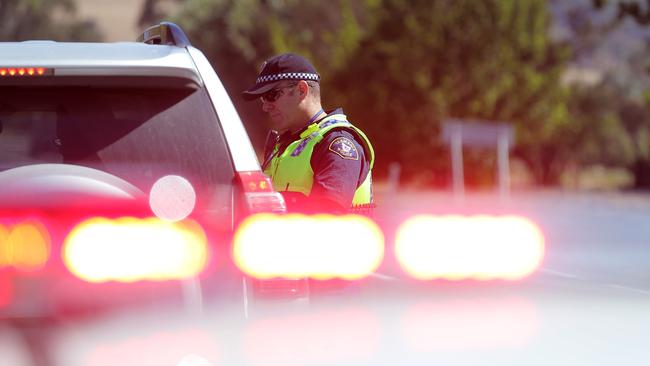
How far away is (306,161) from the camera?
211 inches

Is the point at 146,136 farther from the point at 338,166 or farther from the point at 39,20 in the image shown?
the point at 39,20

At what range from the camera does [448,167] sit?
57.1 metres

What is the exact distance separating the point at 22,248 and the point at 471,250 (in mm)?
1013

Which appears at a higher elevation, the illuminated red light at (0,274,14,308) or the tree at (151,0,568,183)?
the tree at (151,0,568,183)

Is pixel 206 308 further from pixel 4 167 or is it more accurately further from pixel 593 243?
pixel 593 243

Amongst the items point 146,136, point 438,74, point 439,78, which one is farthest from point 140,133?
point 438,74

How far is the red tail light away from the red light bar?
0.67 meters

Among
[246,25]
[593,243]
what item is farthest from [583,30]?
[593,243]

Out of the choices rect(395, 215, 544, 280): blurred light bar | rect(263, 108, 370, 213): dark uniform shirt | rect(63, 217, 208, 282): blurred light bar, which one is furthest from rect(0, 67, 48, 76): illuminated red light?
rect(395, 215, 544, 280): blurred light bar

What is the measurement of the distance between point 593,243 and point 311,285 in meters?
Answer: 21.3

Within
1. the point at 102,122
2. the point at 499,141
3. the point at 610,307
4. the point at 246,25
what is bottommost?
the point at 610,307

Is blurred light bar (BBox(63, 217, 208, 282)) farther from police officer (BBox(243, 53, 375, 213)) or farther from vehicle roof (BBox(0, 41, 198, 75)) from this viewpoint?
police officer (BBox(243, 53, 375, 213))

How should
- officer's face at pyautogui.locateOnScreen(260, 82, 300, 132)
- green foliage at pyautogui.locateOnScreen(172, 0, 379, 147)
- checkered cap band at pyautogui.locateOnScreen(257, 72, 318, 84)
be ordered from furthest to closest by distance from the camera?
1. green foliage at pyautogui.locateOnScreen(172, 0, 379, 147)
2. officer's face at pyautogui.locateOnScreen(260, 82, 300, 132)
3. checkered cap band at pyautogui.locateOnScreen(257, 72, 318, 84)

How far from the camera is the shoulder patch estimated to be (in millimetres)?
5168
